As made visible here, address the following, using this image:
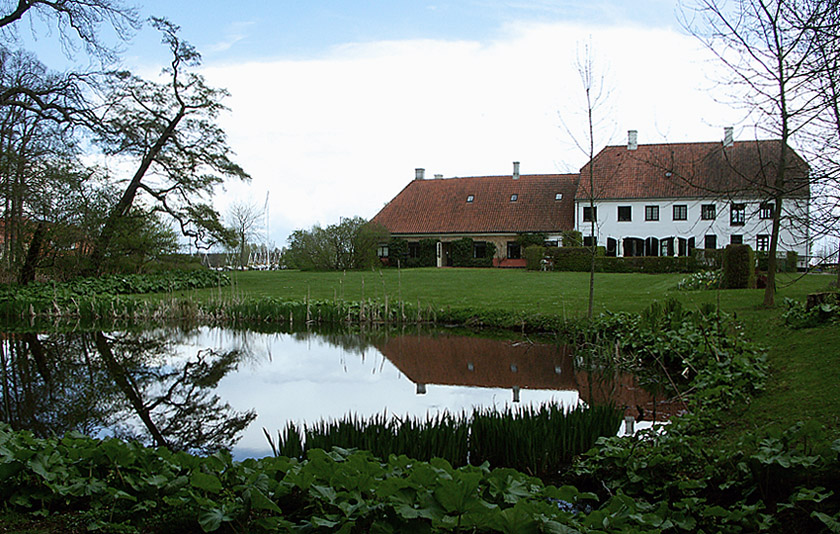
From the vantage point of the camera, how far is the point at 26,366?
1033 centimetres

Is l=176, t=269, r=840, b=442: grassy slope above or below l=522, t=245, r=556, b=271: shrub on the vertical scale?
below

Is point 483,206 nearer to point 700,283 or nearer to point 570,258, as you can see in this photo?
point 570,258

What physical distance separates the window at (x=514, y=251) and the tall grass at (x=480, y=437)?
32228 millimetres

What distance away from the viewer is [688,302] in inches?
527

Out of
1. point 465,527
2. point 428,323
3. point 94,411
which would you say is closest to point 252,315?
point 428,323

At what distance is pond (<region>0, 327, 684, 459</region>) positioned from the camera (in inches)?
273

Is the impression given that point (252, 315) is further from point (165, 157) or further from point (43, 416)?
point (165, 157)

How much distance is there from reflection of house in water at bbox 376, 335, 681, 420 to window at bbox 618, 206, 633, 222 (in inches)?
1064

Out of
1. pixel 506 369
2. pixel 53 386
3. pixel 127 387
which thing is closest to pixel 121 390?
pixel 127 387

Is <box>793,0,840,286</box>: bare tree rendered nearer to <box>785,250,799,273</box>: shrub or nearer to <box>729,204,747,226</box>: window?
<box>729,204,747,226</box>: window

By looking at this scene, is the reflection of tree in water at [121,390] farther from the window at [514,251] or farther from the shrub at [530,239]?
the window at [514,251]

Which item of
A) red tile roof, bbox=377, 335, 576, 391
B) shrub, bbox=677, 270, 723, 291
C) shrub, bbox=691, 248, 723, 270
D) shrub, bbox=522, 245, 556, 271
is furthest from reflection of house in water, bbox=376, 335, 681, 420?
shrub, bbox=522, 245, 556, 271

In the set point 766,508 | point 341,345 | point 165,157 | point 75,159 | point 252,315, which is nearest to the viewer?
point 766,508

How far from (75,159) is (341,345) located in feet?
46.4
